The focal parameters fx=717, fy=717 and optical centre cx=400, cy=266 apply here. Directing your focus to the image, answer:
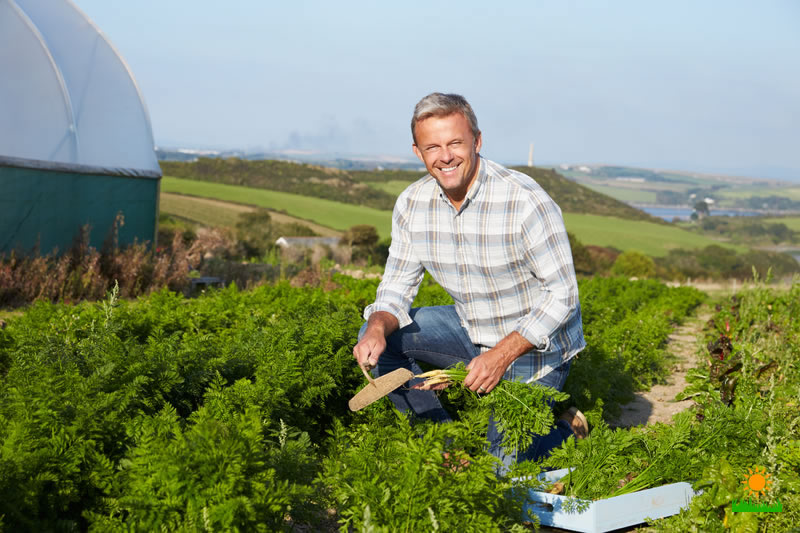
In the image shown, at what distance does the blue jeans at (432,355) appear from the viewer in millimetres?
3570

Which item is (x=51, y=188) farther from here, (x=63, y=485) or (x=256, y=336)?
(x=63, y=485)

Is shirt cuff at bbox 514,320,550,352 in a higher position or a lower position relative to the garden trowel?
higher

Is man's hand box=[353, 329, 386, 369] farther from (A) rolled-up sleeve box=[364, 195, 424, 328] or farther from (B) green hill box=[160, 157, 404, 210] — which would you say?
(B) green hill box=[160, 157, 404, 210]

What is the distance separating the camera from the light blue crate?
295 centimetres

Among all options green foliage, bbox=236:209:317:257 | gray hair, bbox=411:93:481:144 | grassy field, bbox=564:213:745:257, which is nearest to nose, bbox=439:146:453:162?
gray hair, bbox=411:93:481:144

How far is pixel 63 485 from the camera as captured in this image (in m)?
2.47

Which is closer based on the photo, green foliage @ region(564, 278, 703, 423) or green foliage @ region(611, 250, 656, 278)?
green foliage @ region(564, 278, 703, 423)

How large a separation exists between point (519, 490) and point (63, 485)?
162 cm

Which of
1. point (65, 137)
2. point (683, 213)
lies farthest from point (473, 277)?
point (683, 213)

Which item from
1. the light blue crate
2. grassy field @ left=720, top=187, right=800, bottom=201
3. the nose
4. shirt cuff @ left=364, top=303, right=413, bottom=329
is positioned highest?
grassy field @ left=720, top=187, right=800, bottom=201

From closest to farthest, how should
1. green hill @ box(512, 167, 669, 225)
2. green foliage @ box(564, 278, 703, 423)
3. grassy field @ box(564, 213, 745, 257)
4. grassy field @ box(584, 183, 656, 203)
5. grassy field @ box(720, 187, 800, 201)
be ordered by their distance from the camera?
green foliage @ box(564, 278, 703, 423) < grassy field @ box(564, 213, 745, 257) < green hill @ box(512, 167, 669, 225) < grassy field @ box(720, 187, 800, 201) < grassy field @ box(584, 183, 656, 203)

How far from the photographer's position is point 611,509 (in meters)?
2.98

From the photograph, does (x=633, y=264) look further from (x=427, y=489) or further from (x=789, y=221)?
(x=427, y=489)

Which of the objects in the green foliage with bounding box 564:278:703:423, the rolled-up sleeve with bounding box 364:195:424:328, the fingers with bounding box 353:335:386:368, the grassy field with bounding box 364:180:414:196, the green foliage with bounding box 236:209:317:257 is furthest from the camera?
the grassy field with bounding box 364:180:414:196
